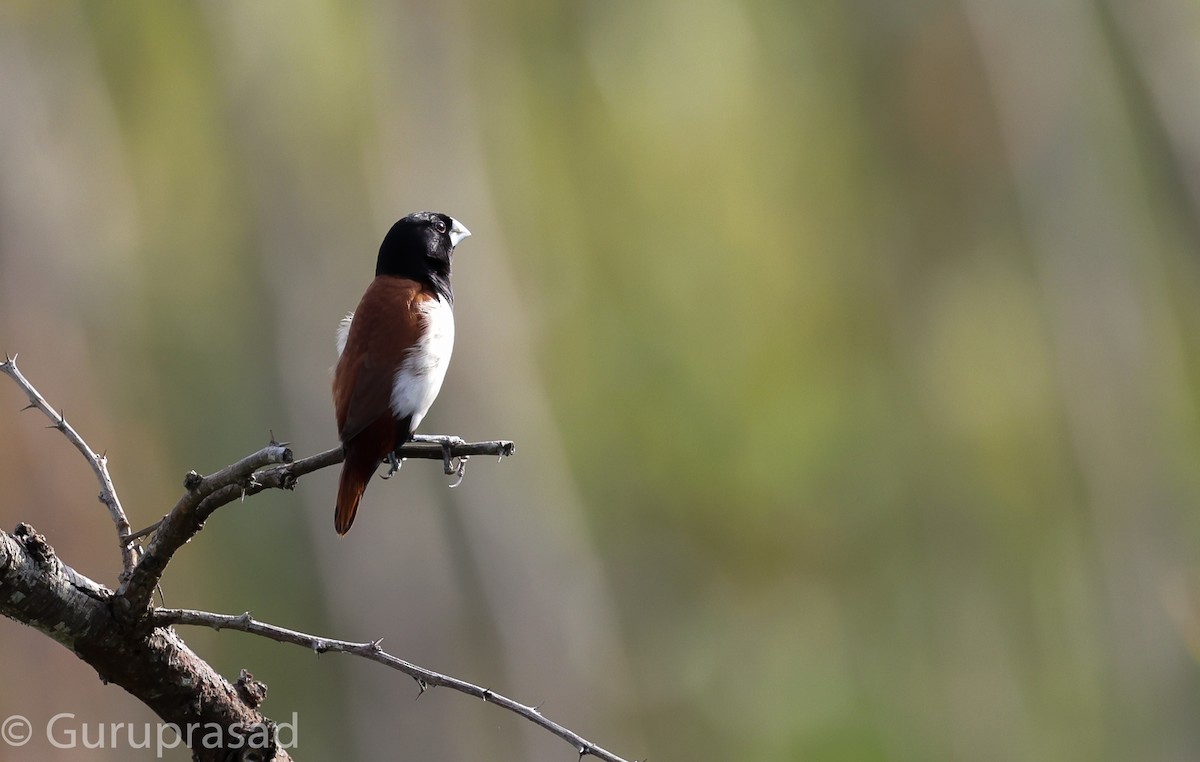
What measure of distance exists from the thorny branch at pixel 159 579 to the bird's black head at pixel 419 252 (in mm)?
1748

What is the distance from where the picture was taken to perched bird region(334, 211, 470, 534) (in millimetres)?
3377

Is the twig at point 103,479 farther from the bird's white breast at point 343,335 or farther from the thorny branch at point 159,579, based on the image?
the bird's white breast at point 343,335

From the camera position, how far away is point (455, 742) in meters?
13.5

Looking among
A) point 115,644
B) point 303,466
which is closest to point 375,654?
point 303,466

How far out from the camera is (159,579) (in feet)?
7.70

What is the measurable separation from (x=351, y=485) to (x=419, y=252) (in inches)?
48.2

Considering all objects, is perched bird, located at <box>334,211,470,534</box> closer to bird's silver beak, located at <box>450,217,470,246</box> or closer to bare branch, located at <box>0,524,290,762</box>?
bird's silver beak, located at <box>450,217,470,246</box>

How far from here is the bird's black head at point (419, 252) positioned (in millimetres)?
4262

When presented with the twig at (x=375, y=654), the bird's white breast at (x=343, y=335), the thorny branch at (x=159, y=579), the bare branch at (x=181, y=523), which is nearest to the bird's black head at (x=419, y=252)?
the bird's white breast at (x=343, y=335)

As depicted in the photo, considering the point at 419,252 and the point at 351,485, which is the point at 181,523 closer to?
the point at 351,485

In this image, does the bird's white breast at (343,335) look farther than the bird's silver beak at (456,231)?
Answer: No

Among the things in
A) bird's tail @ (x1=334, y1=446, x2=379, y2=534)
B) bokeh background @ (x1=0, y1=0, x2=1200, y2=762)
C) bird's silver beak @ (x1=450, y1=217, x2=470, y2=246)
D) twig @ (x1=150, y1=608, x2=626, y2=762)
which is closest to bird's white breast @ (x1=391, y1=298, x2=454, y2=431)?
bird's tail @ (x1=334, y1=446, x2=379, y2=534)

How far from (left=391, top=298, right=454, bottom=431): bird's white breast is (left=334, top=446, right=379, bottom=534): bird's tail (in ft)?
0.52

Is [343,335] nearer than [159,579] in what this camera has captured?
No
